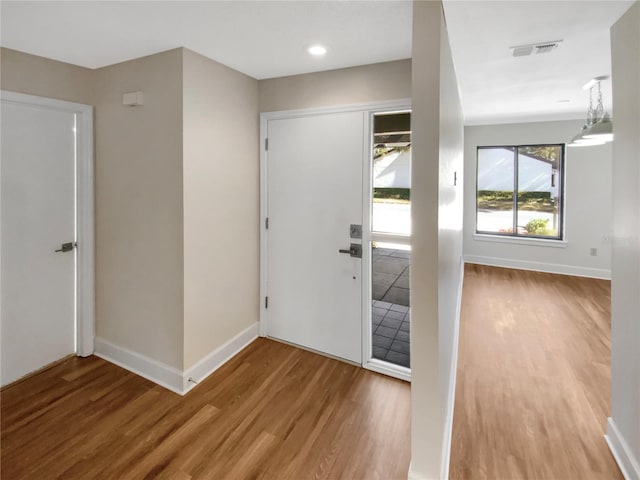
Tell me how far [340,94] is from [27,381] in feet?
10.4

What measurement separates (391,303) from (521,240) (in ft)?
11.8

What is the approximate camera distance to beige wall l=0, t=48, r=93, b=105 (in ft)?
7.50

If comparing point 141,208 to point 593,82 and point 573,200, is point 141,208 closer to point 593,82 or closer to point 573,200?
point 593,82

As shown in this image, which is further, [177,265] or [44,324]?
[44,324]

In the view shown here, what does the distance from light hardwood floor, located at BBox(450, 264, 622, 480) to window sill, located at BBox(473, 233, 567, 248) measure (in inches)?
48.0

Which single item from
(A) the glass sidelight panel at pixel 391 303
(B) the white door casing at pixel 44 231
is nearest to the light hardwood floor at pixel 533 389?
(A) the glass sidelight panel at pixel 391 303

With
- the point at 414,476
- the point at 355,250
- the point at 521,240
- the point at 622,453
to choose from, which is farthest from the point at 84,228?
the point at 521,240

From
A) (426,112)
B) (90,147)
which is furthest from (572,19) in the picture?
(90,147)

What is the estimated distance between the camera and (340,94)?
2643mm

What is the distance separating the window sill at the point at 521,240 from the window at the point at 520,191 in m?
0.11

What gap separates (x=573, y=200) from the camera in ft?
17.8

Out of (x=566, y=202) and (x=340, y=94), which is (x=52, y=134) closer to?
(x=340, y=94)

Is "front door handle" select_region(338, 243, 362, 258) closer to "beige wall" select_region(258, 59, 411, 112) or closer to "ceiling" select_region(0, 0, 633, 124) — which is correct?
"beige wall" select_region(258, 59, 411, 112)

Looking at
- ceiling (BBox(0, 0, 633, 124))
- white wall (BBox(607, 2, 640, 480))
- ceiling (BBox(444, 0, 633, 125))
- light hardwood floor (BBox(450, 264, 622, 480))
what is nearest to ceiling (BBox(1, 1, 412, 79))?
ceiling (BBox(0, 0, 633, 124))
